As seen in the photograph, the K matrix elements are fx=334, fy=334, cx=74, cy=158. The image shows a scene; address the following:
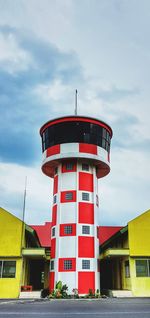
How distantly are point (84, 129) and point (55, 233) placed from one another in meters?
12.5

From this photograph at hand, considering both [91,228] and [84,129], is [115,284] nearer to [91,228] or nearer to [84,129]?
[91,228]

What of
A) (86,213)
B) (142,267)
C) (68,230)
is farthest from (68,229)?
(142,267)

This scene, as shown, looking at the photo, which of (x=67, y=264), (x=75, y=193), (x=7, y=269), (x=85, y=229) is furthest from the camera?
(x=75, y=193)

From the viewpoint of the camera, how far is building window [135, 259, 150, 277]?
109 feet

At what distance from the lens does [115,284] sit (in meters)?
41.8

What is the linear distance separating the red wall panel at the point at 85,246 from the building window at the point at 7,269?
23.7ft

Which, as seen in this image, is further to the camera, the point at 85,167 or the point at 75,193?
the point at 85,167

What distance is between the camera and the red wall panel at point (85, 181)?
38.8 m

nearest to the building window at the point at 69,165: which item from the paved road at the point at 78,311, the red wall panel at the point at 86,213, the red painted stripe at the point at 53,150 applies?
the red painted stripe at the point at 53,150

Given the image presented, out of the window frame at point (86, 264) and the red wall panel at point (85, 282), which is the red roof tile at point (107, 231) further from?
the red wall panel at point (85, 282)

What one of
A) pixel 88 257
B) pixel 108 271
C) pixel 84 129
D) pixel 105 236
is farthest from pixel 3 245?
pixel 105 236

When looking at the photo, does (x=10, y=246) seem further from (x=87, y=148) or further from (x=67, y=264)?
(x=87, y=148)

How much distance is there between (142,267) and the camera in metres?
33.4

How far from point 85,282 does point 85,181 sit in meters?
11.1
